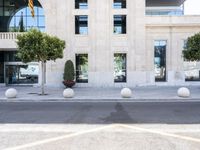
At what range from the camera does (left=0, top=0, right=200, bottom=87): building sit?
1227 inches

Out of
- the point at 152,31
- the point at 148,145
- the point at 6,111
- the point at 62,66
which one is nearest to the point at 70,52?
the point at 62,66

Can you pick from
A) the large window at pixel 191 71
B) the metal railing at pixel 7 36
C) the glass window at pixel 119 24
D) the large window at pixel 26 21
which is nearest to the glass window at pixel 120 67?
the glass window at pixel 119 24

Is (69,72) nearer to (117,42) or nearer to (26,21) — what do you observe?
(117,42)

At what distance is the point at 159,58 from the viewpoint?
32.3 m

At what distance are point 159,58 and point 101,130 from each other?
23.2 m

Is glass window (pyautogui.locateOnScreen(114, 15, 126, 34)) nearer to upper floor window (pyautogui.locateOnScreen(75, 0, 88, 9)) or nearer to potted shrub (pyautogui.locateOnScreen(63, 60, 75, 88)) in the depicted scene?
upper floor window (pyautogui.locateOnScreen(75, 0, 88, 9))

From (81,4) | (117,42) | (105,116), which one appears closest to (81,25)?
(81,4)

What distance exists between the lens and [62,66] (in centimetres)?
3131

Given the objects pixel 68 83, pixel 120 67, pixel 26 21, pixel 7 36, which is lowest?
pixel 68 83

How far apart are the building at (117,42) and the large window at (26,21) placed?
4.70ft

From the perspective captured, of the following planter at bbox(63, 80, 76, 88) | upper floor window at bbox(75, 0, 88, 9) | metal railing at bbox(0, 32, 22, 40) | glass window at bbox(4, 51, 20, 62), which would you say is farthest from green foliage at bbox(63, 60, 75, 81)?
glass window at bbox(4, 51, 20, 62)

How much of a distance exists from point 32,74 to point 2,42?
4950mm

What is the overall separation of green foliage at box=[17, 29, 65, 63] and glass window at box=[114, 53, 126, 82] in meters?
9.86

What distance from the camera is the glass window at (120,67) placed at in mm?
31561
